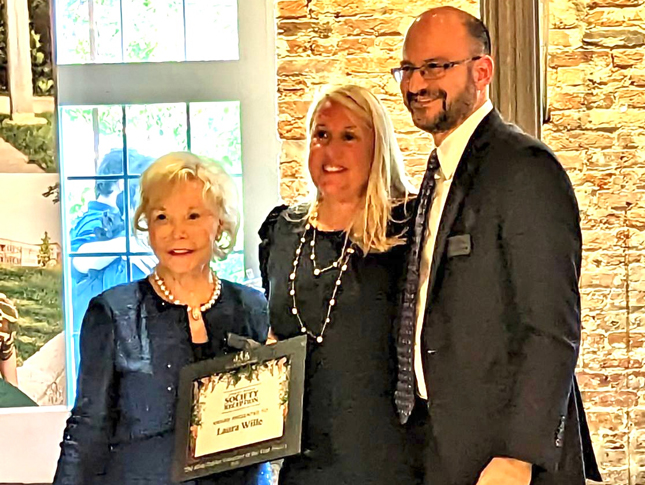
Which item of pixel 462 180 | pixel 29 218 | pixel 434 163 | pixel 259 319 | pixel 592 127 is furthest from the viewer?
pixel 592 127

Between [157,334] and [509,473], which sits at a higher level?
[157,334]

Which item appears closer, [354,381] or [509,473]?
[509,473]

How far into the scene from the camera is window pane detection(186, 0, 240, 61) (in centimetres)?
266

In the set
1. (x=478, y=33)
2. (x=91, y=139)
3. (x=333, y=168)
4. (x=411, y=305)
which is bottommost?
(x=411, y=305)

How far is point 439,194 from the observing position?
1.53 m

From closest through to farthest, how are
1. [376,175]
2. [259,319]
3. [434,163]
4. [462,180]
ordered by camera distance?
[462,180], [434,163], [376,175], [259,319]

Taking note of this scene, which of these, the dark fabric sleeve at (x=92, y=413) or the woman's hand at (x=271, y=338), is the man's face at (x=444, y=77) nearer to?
the woman's hand at (x=271, y=338)

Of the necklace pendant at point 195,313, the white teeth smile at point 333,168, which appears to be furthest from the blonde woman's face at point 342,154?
the necklace pendant at point 195,313

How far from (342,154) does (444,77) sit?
28 cm

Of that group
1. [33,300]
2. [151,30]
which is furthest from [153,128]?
[33,300]

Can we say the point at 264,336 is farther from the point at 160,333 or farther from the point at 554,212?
the point at 554,212

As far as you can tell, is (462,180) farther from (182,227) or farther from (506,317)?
(182,227)

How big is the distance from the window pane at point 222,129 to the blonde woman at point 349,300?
0.97 m

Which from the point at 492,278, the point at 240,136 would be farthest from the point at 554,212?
the point at 240,136
